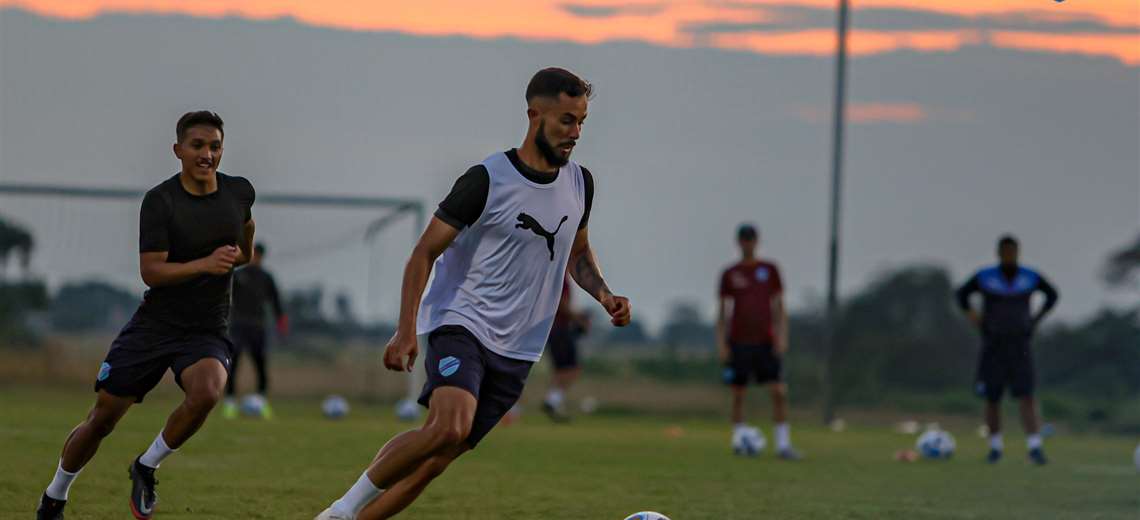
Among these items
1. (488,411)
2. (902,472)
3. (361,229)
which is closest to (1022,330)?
(902,472)

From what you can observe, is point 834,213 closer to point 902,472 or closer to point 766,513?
point 902,472

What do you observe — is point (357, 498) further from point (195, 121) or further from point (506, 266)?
point (195, 121)

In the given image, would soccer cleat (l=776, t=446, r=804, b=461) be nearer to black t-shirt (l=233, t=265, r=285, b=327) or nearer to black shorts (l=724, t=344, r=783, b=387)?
black shorts (l=724, t=344, r=783, b=387)

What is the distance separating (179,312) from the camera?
353 inches

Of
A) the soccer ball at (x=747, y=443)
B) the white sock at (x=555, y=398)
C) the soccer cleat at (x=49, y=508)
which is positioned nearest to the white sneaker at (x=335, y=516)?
the soccer cleat at (x=49, y=508)

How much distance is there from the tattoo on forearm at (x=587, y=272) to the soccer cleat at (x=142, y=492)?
2.50 m

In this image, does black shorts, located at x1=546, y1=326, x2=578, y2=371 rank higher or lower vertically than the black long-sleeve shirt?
lower

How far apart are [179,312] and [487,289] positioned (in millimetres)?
2065

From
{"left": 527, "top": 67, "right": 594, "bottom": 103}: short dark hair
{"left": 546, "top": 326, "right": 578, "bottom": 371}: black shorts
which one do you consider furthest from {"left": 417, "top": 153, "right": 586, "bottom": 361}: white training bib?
{"left": 546, "top": 326, "right": 578, "bottom": 371}: black shorts

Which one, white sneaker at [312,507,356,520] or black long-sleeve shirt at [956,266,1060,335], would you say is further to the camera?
black long-sleeve shirt at [956,266,1060,335]

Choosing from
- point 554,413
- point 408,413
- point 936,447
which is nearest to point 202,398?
point 936,447

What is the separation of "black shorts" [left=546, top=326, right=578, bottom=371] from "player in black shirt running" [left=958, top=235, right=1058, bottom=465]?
6.61 meters

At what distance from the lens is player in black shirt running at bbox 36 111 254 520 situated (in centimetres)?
876

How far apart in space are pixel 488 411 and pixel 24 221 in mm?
22202
